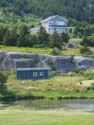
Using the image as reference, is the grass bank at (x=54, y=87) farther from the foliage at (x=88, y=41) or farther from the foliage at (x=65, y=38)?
the foliage at (x=65, y=38)

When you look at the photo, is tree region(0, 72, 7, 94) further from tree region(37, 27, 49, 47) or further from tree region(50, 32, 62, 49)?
tree region(37, 27, 49, 47)

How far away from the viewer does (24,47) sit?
3322 inches

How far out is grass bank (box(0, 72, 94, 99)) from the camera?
196ft

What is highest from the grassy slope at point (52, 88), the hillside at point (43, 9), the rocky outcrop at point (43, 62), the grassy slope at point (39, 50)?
the hillside at point (43, 9)

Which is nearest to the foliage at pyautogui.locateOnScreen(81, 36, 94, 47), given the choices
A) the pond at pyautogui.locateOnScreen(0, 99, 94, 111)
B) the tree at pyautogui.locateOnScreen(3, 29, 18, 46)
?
the tree at pyautogui.locateOnScreen(3, 29, 18, 46)

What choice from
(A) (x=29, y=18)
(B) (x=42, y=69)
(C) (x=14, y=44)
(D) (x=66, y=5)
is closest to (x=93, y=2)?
(D) (x=66, y=5)

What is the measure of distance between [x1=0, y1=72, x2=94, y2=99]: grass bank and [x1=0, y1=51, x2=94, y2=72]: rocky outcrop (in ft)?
21.7

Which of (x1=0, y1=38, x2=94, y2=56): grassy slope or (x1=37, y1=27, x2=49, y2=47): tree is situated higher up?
(x1=37, y1=27, x2=49, y2=47): tree

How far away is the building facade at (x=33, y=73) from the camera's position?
225 feet

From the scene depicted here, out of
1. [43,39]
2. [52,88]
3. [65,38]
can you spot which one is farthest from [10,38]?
[52,88]

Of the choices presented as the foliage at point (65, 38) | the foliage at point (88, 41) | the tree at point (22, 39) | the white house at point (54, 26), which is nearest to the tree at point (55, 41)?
the tree at point (22, 39)

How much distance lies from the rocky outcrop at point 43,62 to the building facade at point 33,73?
539cm

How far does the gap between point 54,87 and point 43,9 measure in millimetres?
107307

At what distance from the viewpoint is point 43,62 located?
75.6 m
